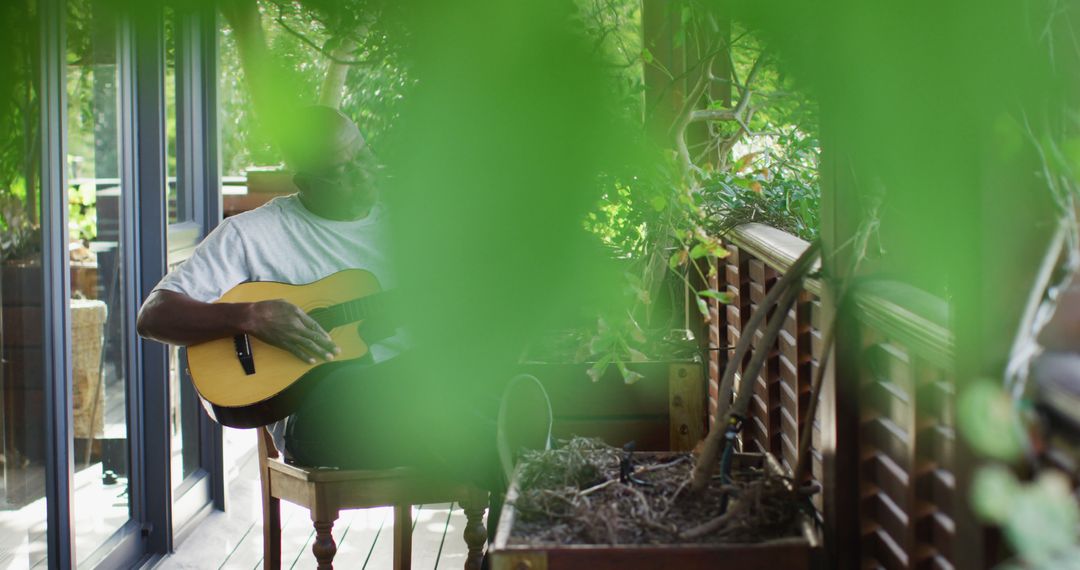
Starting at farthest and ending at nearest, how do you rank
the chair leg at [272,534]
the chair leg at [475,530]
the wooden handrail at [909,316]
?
the chair leg at [272,534] → the chair leg at [475,530] → the wooden handrail at [909,316]

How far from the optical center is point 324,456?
216 centimetres

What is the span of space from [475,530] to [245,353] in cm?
64

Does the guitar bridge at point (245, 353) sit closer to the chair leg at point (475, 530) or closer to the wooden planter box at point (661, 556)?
the chair leg at point (475, 530)

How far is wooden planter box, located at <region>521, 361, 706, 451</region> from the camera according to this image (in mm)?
2705

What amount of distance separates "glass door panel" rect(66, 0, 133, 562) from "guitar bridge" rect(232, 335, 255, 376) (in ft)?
1.82

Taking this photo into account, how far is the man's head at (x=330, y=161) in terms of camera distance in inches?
19.2

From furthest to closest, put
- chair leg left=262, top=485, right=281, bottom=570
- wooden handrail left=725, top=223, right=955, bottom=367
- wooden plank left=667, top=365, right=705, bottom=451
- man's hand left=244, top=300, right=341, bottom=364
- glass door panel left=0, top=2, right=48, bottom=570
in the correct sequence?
wooden plank left=667, top=365, right=705, bottom=451 → chair leg left=262, top=485, right=281, bottom=570 → glass door panel left=0, top=2, right=48, bottom=570 → man's hand left=244, top=300, right=341, bottom=364 → wooden handrail left=725, top=223, right=955, bottom=367

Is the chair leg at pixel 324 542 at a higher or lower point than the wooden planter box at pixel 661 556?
lower

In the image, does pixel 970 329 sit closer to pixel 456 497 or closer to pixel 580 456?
pixel 580 456

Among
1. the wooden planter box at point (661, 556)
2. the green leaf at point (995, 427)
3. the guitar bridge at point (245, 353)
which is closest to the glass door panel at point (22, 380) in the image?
the guitar bridge at point (245, 353)

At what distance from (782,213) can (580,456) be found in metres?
1.65

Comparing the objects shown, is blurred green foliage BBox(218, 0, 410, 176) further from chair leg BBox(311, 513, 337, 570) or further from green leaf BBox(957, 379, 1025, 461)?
chair leg BBox(311, 513, 337, 570)

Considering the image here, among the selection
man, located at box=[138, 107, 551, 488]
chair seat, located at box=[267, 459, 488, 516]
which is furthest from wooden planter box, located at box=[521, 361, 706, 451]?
man, located at box=[138, 107, 551, 488]

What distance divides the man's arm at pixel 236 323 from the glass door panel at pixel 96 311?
558mm
